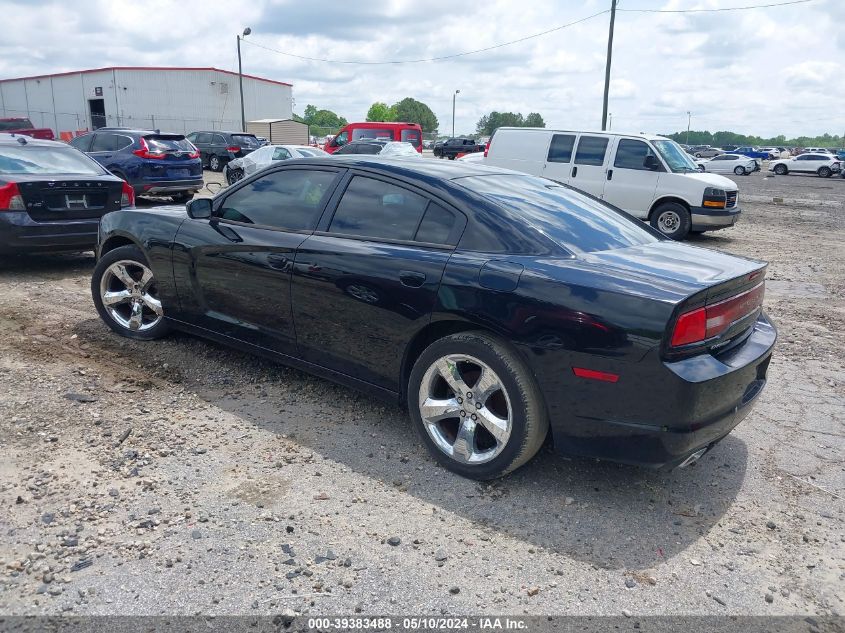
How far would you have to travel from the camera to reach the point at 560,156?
1307 centimetres

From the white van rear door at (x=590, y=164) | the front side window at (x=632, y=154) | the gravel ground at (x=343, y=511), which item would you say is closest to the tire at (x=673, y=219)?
the front side window at (x=632, y=154)

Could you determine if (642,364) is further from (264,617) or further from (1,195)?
(1,195)

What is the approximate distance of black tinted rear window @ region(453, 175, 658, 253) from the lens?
3646mm

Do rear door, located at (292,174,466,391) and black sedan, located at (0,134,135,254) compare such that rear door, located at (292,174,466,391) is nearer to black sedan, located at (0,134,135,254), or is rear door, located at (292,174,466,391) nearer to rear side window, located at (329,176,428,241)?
rear side window, located at (329,176,428,241)

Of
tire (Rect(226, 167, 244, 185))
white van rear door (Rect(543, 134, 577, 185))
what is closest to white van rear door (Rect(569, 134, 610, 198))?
white van rear door (Rect(543, 134, 577, 185))

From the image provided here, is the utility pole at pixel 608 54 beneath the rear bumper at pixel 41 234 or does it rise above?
above

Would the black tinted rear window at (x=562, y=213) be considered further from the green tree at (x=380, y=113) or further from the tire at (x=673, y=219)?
the green tree at (x=380, y=113)

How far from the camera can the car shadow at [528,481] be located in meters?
3.07

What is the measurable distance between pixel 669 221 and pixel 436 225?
10.00 metres

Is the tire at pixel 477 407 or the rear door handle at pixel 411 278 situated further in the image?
the rear door handle at pixel 411 278

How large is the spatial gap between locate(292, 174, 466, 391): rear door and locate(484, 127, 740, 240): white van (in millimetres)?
8560

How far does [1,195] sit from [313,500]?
5951 mm

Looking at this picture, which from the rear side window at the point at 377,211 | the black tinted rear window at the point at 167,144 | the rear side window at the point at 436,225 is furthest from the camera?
the black tinted rear window at the point at 167,144

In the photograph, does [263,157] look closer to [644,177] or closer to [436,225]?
[644,177]
